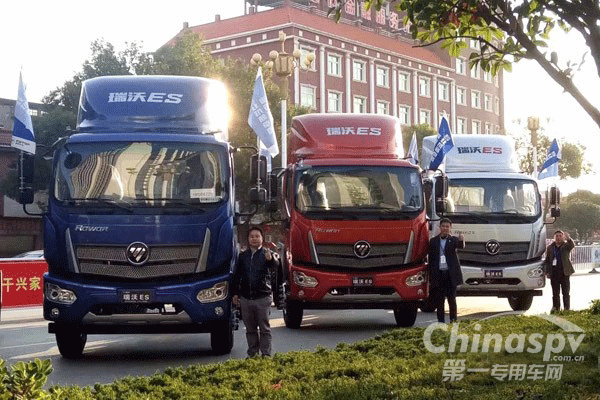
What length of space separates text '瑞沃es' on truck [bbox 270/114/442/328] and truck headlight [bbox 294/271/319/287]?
0.01m

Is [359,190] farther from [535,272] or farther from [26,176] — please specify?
[26,176]

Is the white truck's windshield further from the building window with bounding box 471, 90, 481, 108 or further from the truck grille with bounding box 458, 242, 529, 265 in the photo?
the building window with bounding box 471, 90, 481, 108

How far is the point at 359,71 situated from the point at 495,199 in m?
65.7

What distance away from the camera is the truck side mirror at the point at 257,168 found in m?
14.0

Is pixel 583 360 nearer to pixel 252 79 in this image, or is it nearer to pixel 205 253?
pixel 205 253

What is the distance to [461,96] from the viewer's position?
10231cm

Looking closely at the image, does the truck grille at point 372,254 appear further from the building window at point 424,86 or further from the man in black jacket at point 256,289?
the building window at point 424,86

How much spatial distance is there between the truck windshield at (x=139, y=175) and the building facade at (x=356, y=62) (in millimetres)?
57185

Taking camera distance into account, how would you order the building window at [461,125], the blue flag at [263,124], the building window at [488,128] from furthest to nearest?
the building window at [488,128], the building window at [461,125], the blue flag at [263,124]

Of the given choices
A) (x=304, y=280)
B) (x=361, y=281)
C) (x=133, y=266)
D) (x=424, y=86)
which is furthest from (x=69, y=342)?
(x=424, y=86)

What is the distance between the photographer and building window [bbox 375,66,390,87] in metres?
88.2

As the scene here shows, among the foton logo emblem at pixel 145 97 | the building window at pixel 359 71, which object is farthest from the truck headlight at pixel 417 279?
the building window at pixel 359 71

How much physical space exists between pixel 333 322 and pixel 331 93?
6288 cm

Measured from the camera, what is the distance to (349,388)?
834 centimetres
